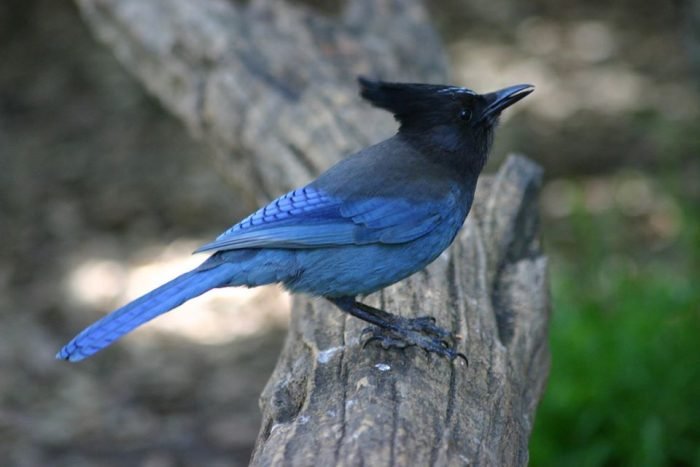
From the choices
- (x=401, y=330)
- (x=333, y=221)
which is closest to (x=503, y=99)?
(x=333, y=221)

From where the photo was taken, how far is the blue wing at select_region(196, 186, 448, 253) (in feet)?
10.7

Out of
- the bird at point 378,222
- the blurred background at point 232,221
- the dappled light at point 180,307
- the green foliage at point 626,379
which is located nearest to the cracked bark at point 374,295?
the bird at point 378,222

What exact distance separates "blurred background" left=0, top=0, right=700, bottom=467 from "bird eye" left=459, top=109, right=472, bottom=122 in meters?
1.52

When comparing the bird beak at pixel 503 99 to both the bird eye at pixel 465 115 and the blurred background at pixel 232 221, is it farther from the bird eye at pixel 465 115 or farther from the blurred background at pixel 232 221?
the blurred background at pixel 232 221

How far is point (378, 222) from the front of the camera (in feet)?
11.0

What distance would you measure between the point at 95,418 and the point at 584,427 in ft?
8.05

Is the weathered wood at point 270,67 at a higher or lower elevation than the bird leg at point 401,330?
higher

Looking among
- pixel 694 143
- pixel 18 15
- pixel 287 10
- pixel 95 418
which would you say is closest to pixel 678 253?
pixel 694 143

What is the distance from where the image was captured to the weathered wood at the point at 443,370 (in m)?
2.52

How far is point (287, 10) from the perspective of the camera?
5328mm

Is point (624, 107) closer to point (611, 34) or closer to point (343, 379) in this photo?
point (611, 34)

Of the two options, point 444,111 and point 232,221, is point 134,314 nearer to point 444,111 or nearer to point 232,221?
point 444,111

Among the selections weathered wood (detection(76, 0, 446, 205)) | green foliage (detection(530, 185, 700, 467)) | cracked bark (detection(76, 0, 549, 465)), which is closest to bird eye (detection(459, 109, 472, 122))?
cracked bark (detection(76, 0, 549, 465))

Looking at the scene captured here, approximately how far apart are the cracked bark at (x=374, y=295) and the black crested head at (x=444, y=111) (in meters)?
0.41
